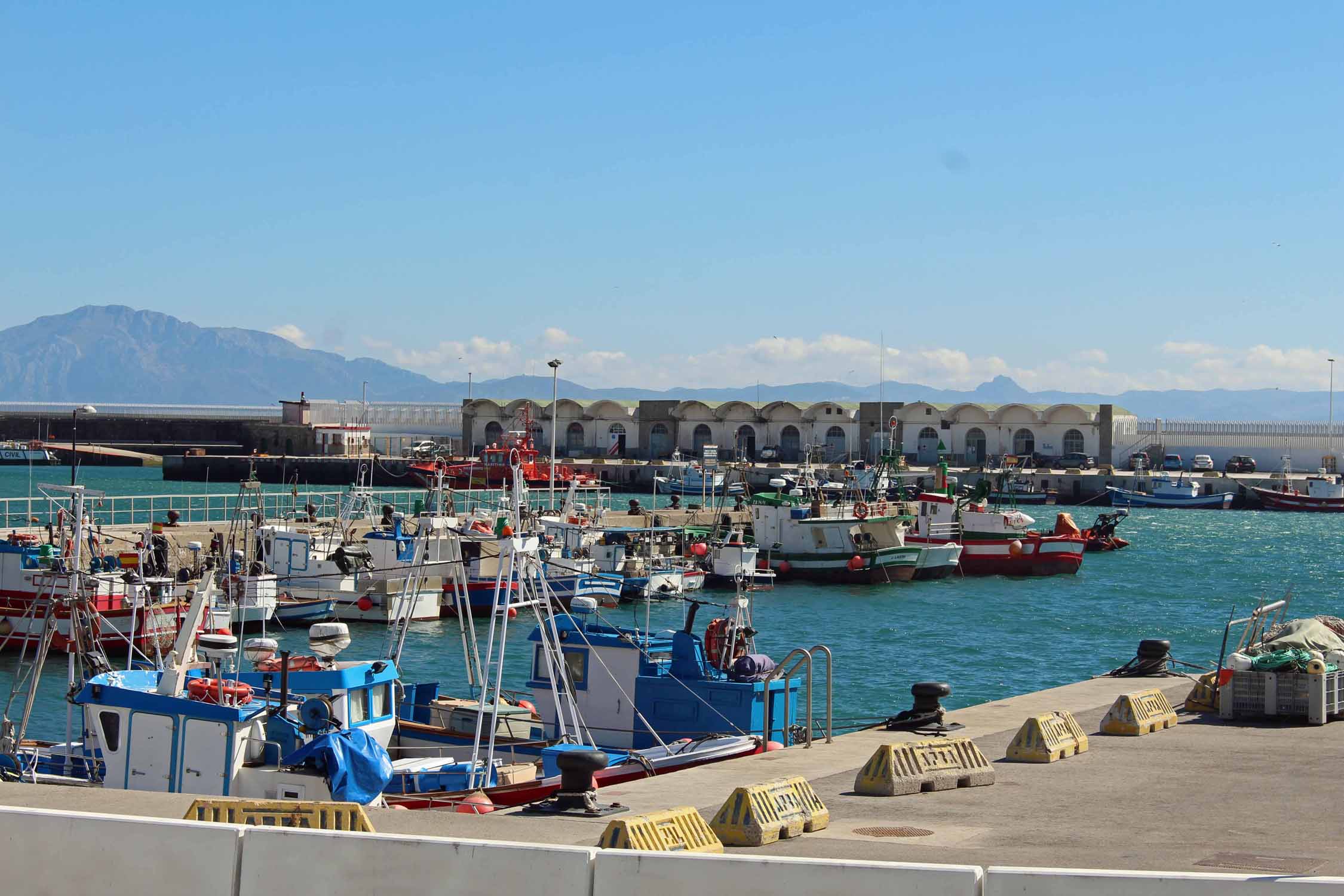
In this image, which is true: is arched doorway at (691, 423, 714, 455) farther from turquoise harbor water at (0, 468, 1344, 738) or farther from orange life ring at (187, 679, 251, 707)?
orange life ring at (187, 679, 251, 707)

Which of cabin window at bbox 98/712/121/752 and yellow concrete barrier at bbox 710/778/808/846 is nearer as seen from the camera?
yellow concrete barrier at bbox 710/778/808/846

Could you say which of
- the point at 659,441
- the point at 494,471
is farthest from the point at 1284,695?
the point at 659,441

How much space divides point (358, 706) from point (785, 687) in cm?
548

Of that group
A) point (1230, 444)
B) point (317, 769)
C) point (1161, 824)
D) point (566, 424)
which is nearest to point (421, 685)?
point (317, 769)

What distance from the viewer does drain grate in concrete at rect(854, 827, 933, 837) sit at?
37.4 ft

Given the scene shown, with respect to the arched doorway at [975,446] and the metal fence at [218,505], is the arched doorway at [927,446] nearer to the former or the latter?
the arched doorway at [975,446]

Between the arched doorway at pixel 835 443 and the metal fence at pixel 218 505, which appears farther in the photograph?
the arched doorway at pixel 835 443

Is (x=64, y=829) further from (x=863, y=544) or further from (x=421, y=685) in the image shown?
(x=863, y=544)

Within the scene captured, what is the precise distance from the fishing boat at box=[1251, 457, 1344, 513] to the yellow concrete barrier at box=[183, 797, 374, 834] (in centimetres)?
8818

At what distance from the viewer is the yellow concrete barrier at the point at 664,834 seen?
377 inches

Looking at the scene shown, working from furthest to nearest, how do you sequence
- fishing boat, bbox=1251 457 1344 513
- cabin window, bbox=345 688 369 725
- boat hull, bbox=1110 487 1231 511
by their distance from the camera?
boat hull, bbox=1110 487 1231 511 < fishing boat, bbox=1251 457 1344 513 < cabin window, bbox=345 688 369 725

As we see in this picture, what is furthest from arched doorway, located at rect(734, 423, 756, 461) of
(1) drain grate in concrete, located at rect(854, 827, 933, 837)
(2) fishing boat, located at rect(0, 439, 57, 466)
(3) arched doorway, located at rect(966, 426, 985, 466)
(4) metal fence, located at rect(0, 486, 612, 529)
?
(1) drain grate in concrete, located at rect(854, 827, 933, 837)

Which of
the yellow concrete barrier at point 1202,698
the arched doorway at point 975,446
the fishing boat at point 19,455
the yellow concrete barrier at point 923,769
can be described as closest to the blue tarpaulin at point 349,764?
the yellow concrete barrier at point 923,769

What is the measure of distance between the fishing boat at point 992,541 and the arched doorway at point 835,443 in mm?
46797
